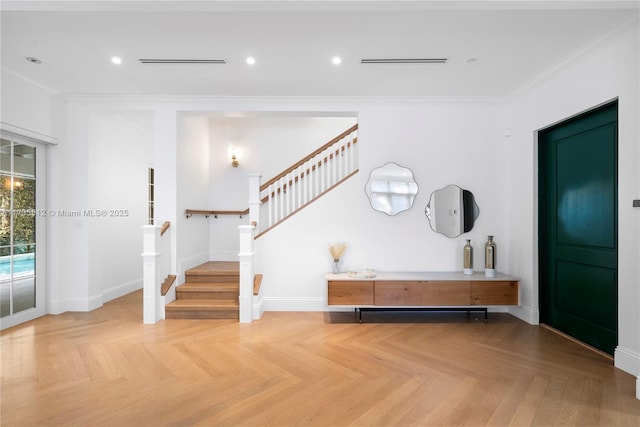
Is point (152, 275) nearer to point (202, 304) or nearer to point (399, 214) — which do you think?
point (202, 304)

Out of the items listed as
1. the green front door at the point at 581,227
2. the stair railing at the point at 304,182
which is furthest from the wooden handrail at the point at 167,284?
the green front door at the point at 581,227

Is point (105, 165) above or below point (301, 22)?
below

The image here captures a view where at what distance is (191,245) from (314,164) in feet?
7.75

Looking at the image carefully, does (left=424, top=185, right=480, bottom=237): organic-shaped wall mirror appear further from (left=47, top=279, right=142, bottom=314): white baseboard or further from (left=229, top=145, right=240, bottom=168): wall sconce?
(left=47, top=279, right=142, bottom=314): white baseboard

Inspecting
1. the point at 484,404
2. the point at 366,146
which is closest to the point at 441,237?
the point at 366,146

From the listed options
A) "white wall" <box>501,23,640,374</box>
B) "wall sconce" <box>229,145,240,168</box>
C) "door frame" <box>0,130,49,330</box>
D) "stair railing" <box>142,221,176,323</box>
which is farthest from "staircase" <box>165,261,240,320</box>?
"white wall" <box>501,23,640,374</box>

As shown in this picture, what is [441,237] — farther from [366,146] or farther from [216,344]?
[216,344]

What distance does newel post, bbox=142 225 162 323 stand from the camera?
411 centimetres

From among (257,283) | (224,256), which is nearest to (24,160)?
(224,256)

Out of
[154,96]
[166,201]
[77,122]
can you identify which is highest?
[154,96]

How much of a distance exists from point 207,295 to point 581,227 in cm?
458

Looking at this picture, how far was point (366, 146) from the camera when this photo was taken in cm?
468

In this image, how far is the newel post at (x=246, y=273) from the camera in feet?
13.8

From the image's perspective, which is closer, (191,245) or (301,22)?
(301,22)
